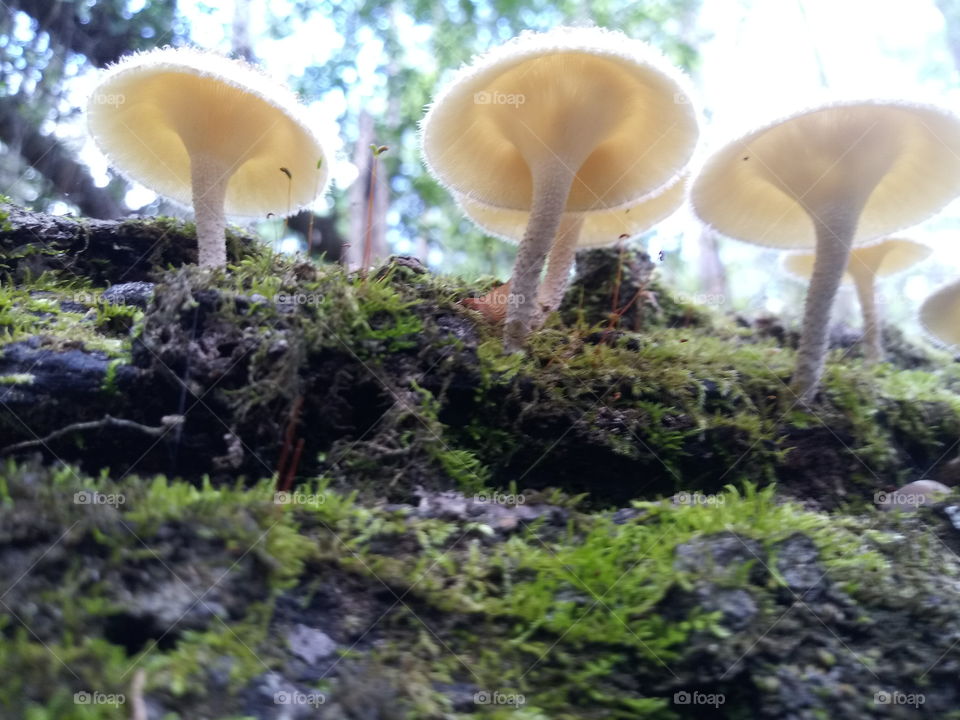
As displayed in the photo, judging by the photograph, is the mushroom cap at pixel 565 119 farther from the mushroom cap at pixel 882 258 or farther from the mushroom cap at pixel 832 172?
the mushroom cap at pixel 882 258

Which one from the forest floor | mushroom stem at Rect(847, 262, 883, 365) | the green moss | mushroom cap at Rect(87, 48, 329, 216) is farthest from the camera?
mushroom stem at Rect(847, 262, 883, 365)

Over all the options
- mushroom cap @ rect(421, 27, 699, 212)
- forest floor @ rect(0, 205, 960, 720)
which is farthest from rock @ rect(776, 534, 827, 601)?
mushroom cap @ rect(421, 27, 699, 212)

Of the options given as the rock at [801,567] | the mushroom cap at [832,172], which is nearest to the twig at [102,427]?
the rock at [801,567]

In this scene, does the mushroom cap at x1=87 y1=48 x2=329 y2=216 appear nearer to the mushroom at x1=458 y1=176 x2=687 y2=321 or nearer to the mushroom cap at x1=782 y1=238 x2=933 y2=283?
the mushroom at x1=458 y1=176 x2=687 y2=321

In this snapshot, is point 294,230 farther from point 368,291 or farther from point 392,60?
point 368,291

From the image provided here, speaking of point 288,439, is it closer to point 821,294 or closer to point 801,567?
point 801,567

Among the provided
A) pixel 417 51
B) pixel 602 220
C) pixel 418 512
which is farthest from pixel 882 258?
pixel 417 51

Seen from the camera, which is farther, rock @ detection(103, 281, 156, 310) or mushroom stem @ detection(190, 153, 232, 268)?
mushroom stem @ detection(190, 153, 232, 268)
